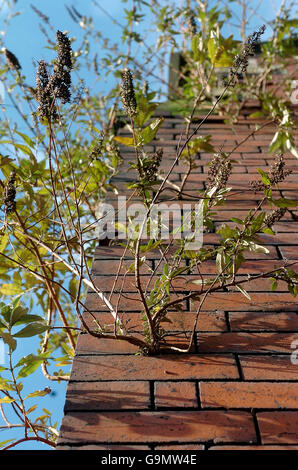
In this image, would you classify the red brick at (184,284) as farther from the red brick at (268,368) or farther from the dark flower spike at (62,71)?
the dark flower spike at (62,71)

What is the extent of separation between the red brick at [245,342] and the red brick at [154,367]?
0.04 m

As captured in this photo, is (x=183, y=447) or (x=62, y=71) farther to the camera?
(x=62, y=71)

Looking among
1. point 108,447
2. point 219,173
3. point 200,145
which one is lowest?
point 108,447

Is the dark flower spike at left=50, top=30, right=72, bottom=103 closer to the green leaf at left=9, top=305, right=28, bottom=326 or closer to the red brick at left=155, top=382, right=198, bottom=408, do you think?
the green leaf at left=9, top=305, right=28, bottom=326

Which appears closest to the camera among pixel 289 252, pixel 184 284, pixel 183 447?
pixel 183 447

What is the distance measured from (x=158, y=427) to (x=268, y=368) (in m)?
0.36

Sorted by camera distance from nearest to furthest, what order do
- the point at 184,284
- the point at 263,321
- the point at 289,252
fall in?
the point at 263,321
the point at 184,284
the point at 289,252

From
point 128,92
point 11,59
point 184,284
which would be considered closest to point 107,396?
point 184,284

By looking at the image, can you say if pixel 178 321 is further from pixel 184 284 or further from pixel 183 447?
pixel 183 447

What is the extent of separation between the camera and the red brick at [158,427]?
1.16 meters

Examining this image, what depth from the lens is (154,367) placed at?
4.47ft
